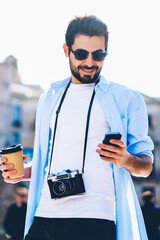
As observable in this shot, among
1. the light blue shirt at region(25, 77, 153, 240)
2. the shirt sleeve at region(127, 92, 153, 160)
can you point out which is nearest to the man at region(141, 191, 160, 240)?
the light blue shirt at region(25, 77, 153, 240)

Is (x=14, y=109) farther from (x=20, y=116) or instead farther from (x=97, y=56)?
(x=97, y=56)

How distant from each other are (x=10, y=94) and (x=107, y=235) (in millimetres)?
33855

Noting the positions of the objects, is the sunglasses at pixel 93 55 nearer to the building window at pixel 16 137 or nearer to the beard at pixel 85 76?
the beard at pixel 85 76

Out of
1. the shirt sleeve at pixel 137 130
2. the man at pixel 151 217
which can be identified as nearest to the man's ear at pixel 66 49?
the shirt sleeve at pixel 137 130

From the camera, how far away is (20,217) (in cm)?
805

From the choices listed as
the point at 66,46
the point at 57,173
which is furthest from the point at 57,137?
the point at 66,46

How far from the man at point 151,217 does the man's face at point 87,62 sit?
5.43 meters

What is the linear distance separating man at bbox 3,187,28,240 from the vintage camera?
534 cm

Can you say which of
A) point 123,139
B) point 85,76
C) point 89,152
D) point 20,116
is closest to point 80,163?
point 89,152

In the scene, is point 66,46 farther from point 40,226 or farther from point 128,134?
point 40,226

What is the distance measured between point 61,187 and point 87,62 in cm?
79

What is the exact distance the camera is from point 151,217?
7980 millimetres

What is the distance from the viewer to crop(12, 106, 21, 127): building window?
3616cm

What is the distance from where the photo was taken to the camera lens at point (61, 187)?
8.54 ft
